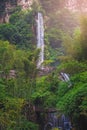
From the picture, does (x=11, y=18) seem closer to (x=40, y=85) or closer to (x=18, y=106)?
(x=40, y=85)

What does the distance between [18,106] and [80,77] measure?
3.37 metres

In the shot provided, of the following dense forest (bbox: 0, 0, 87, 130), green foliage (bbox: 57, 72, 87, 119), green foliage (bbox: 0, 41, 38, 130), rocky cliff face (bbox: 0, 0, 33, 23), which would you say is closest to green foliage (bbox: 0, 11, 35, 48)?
rocky cliff face (bbox: 0, 0, 33, 23)

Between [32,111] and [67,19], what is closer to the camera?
[32,111]

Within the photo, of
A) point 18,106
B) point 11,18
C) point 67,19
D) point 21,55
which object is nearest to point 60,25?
point 67,19

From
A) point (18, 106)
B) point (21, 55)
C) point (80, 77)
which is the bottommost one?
point (18, 106)

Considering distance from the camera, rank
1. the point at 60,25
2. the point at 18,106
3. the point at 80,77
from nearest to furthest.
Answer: the point at 80,77, the point at 18,106, the point at 60,25

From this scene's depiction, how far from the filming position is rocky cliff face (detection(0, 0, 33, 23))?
3544 cm

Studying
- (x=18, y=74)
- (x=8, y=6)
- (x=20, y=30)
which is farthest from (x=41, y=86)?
(x=8, y=6)

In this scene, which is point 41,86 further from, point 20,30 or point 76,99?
point 20,30

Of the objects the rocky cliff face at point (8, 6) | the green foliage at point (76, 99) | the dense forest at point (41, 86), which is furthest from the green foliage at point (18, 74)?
the rocky cliff face at point (8, 6)

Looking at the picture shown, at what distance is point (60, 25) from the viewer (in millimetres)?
37250

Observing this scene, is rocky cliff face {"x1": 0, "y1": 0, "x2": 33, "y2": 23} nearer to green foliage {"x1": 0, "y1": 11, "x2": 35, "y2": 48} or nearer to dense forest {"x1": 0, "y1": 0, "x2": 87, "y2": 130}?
green foliage {"x1": 0, "y1": 11, "x2": 35, "y2": 48}

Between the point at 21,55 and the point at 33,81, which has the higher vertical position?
the point at 21,55

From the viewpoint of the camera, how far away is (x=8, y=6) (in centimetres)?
3659
